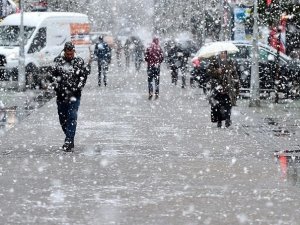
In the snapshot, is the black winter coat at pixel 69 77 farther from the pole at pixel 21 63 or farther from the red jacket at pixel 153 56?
the pole at pixel 21 63

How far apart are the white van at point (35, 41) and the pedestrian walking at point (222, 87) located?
43.2ft

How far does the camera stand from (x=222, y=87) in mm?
18562

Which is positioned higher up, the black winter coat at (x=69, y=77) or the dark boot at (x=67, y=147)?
the black winter coat at (x=69, y=77)

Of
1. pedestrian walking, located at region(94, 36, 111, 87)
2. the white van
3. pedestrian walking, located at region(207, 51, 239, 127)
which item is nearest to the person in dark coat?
pedestrian walking, located at region(94, 36, 111, 87)

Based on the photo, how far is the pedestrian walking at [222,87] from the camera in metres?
18.2

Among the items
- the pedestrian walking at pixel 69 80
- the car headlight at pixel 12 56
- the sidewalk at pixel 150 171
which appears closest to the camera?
the sidewalk at pixel 150 171

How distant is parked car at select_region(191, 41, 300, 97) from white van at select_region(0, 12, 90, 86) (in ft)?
22.6

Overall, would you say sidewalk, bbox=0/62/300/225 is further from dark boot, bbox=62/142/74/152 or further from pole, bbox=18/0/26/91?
pole, bbox=18/0/26/91

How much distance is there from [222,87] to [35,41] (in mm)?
14176

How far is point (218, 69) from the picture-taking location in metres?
18.7

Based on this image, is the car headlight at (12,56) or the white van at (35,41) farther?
the white van at (35,41)

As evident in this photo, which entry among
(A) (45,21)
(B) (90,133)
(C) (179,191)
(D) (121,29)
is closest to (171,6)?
(D) (121,29)

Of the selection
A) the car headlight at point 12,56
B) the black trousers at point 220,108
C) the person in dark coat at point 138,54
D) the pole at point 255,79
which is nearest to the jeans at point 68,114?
the black trousers at point 220,108

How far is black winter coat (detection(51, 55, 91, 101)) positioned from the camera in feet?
47.2
